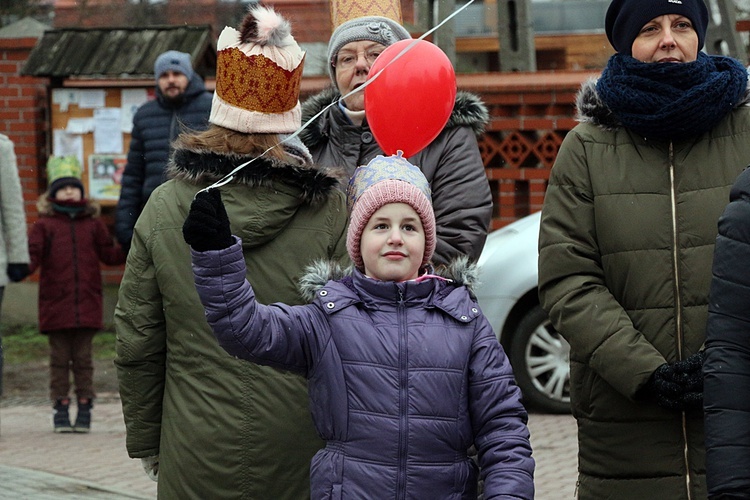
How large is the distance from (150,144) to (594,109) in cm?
546

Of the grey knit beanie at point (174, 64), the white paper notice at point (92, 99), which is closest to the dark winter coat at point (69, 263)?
the grey knit beanie at point (174, 64)

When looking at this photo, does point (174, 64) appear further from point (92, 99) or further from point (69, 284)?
point (92, 99)

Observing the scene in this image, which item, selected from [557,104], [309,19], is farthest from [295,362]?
[309,19]

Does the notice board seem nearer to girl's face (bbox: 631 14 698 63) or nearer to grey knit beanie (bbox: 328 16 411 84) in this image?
grey knit beanie (bbox: 328 16 411 84)

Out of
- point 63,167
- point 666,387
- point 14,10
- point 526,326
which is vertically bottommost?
point 526,326

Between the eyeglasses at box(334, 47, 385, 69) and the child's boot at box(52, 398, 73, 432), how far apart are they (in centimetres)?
454

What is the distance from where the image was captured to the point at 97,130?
12.1 m

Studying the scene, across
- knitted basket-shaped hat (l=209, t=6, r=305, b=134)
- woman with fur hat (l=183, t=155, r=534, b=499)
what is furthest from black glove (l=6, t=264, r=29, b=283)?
woman with fur hat (l=183, t=155, r=534, b=499)

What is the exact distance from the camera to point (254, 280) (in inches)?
153

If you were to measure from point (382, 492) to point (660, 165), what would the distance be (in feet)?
3.96

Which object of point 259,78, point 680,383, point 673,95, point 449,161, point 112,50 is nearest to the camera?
point 680,383

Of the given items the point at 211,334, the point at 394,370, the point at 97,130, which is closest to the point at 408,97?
the point at 211,334

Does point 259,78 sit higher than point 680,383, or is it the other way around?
point 259,78

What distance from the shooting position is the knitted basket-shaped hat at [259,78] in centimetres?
399
